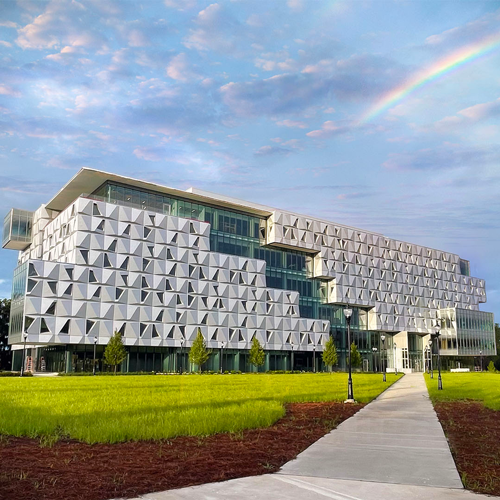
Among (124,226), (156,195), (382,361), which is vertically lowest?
(382,361)

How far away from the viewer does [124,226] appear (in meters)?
75.2

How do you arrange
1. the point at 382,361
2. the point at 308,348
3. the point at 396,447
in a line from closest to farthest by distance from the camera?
the point at 396,447, the point at 308,348, the point at 382,361

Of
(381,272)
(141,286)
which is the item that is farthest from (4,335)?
(381,272)

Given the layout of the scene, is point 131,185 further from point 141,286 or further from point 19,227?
point 19,227

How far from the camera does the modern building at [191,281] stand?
2808 inches

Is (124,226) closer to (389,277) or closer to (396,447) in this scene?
(389,277)

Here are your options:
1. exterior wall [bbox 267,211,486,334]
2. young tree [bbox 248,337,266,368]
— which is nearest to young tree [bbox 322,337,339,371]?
exterior wall [bbox 267,211,486,334]

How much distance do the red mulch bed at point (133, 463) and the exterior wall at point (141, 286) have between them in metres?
60.0

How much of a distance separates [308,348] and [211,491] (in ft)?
286

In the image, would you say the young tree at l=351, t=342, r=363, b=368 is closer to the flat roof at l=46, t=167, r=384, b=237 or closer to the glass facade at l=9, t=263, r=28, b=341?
the flat roof at l=46, t=167, r=384, b=237

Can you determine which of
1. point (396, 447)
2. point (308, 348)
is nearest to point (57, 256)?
point (308, 348)

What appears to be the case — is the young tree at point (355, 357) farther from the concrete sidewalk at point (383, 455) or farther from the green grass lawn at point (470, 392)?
the concrete sidewalk at point (383, 455)

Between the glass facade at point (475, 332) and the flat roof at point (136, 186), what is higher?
the flat roof at point (136, 186)

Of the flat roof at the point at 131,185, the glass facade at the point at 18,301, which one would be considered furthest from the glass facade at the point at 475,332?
the glass facade at the point at 18,301
